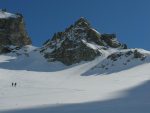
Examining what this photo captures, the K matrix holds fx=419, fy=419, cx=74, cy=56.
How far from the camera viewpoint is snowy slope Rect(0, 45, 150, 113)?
42.2 meters

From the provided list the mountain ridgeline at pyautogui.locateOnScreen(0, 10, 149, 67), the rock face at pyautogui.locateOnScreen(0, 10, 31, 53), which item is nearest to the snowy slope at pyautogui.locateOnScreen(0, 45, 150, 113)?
the mountain ridgeline at pyautogui.locateOnScreen(0, 10, 149, 67)

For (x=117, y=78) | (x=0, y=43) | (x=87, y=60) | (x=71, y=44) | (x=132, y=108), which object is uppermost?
(x=0, y=43)

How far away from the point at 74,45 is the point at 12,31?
112ft

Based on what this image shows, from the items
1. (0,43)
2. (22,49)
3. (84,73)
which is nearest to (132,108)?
(84,73)

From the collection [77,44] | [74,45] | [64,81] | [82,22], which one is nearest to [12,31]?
[82,22]

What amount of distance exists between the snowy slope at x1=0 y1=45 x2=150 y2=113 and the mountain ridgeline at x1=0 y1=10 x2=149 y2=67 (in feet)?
6.31

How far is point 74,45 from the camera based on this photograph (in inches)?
4385

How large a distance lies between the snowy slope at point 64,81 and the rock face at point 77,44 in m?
2.89

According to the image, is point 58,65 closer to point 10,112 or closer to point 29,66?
point 29,66

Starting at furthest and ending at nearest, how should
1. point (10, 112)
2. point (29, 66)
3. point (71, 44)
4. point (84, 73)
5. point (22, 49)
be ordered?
point (22, 49) → point (71, 44) → point (29, 66) → point (84, 73) → point (10, 112)

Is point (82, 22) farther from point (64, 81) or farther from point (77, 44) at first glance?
point (64, 81)

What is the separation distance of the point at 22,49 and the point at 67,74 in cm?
3783

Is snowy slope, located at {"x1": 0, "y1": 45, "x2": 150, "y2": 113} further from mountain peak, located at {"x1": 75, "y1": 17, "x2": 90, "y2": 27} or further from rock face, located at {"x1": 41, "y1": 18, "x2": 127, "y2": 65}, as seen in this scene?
mountain peak, located at {"x1": 75, "y1": 17, "x2": 90, "y2": 27}

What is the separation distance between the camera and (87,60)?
339ft
